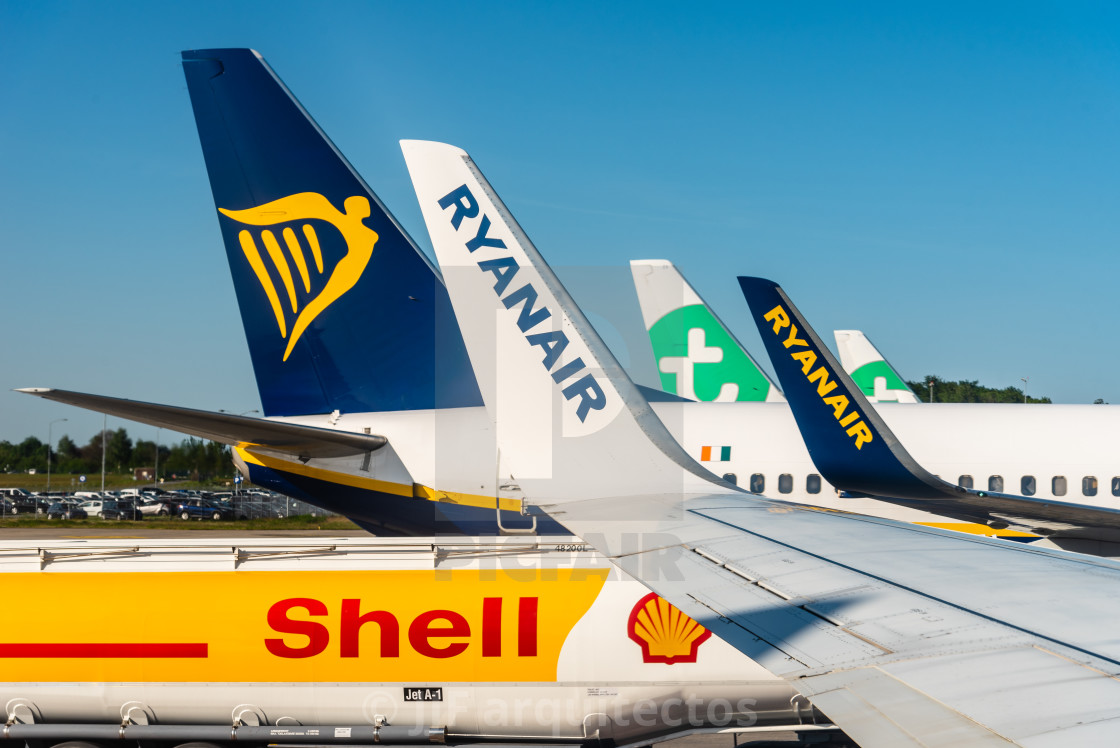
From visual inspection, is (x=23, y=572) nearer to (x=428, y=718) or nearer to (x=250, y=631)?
(x=250, y=631)

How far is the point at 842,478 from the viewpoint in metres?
12.7

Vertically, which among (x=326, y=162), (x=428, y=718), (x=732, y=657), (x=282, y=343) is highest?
(x=326, y=162)

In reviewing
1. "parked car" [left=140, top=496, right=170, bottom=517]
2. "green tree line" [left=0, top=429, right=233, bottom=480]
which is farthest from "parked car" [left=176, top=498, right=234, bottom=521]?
"green tree line" [left=0, top=429, right=233, bottom=480]

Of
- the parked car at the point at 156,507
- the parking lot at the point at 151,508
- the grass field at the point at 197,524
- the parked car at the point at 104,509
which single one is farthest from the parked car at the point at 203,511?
the grass field at the point at 197,524

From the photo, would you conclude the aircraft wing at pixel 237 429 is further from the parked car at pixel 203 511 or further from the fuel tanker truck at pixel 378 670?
the parked car at pixel 203 511

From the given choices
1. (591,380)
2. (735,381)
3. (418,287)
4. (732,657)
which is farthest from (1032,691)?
(735,381)

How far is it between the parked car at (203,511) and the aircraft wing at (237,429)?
48.4 m

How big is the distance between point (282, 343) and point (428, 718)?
23.8 ft

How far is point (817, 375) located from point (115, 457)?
15090 centimetres

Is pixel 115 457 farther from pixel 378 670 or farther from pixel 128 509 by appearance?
pixel 378 670

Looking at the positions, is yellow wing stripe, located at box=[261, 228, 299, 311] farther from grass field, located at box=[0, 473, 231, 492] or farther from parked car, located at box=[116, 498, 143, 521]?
grass field, located at box=[0, 473, 231, 492]

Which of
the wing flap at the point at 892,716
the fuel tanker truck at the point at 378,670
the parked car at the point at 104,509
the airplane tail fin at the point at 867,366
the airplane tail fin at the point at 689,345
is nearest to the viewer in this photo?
the wing flap at the point at 892,716

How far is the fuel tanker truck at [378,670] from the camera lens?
9.93 meters

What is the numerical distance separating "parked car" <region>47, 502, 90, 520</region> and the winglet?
5580cm
